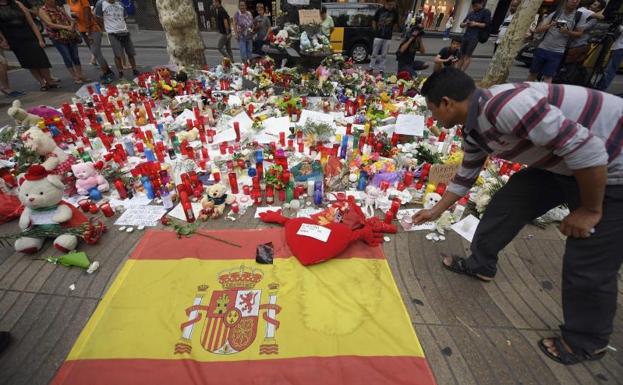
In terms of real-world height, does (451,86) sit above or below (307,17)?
below

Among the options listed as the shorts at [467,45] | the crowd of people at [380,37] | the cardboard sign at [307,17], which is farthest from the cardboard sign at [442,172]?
the shorts at [467,45]

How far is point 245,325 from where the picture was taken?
180 centimetres

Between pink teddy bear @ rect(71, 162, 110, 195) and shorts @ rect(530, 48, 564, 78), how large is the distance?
25.8 ft

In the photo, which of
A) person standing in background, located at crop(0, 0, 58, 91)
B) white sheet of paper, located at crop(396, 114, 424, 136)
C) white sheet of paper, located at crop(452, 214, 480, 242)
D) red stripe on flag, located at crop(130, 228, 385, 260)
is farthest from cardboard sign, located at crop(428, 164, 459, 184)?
person standing in background, located at crop(0, 0, 58, 91)

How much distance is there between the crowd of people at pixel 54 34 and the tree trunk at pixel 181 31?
1.07 metres

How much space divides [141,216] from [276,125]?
2.26 metres

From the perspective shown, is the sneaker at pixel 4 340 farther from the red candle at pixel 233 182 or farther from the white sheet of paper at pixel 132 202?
the red candle at pixel 233 182

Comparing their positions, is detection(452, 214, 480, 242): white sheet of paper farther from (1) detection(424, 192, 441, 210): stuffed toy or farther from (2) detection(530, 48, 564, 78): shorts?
(2) detection(530, 48, 564, 78): shorts

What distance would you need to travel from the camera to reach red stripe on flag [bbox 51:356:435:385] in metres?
1.56

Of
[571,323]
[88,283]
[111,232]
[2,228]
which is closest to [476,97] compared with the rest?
[571,323]

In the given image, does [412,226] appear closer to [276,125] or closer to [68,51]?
[276,125]

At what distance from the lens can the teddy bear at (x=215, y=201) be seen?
2.69 meters

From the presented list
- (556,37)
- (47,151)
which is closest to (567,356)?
(47,151)

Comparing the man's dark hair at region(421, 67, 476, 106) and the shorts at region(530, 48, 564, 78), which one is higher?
the man's dark hair at region(421, 67, 476, 106)
